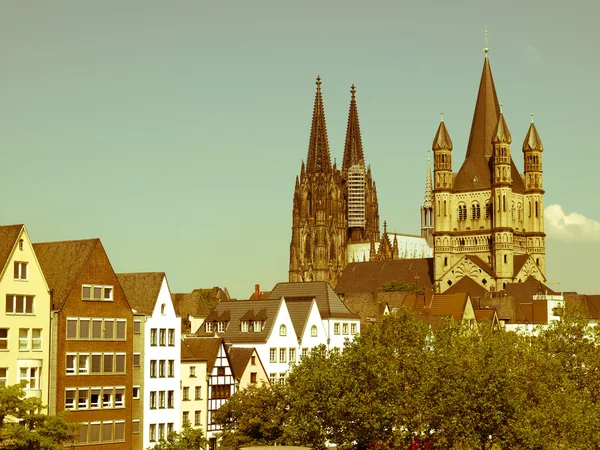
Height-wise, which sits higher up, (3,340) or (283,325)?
(283,325)

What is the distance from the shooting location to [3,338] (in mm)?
72750

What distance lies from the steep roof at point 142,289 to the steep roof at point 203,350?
6056 millimetres

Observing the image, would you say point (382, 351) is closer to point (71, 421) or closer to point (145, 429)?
point (145, 429)

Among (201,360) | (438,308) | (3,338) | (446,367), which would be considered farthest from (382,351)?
(438,308)

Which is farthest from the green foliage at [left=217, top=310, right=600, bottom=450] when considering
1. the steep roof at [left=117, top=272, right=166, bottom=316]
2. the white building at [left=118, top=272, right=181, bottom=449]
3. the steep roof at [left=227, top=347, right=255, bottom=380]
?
the steep roof at [left=117, top=272, right=166, bottom=316]

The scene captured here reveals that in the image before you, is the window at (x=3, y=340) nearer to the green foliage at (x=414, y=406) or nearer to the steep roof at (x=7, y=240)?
the steep roof at (x=7, y=240)

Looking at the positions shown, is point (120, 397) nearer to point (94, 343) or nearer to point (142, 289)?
point (94, 343)

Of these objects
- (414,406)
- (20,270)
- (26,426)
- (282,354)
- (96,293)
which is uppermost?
(20,270)

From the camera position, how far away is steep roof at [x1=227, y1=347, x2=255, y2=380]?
93812 mm

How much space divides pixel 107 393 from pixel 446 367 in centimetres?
2116

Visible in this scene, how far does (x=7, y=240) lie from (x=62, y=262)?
16.9ft

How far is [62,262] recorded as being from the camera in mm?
78625

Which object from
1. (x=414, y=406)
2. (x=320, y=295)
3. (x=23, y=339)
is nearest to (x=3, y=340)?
(x=23, y=339)

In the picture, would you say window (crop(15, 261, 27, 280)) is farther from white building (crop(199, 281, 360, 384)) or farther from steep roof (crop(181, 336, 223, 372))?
white building (crop(199, 281, 360, 384))
